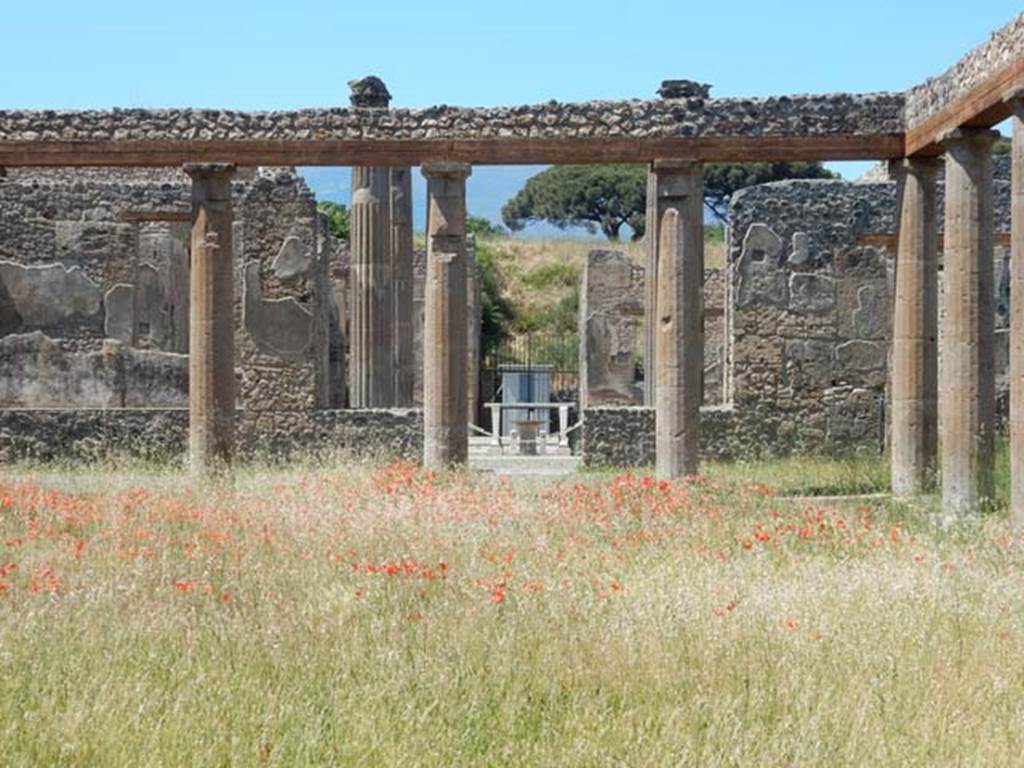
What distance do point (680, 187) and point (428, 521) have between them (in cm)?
524

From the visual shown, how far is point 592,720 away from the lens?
6.77m

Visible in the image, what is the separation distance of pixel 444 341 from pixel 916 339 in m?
4.75

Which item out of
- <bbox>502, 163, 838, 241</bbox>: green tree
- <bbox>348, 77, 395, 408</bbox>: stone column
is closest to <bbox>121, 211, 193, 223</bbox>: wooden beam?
<bbox>348, 77, 395, 408</bbox>: stone column

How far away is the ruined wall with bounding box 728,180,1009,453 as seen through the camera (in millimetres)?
20391

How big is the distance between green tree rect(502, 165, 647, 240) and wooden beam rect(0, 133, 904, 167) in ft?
148

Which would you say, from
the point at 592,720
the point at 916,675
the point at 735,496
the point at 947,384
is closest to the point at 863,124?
the point at 947,384

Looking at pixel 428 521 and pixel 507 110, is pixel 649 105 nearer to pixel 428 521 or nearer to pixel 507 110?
pixel 507 110

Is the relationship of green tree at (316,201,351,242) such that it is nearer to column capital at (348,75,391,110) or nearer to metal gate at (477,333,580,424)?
metal gate at (477,333,580,424)

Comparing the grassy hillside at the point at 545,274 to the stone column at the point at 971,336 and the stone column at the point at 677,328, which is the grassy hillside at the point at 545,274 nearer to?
the stone column at the point at 677,328

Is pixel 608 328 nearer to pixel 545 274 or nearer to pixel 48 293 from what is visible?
pixel 48 293

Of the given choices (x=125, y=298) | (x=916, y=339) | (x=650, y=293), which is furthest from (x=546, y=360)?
(x=916, y=339)

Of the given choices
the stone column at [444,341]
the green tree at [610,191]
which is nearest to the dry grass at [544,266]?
the green tree at [610,191]

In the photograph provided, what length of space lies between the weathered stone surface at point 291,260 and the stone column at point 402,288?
2.62m

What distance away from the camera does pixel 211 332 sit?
16.1m
